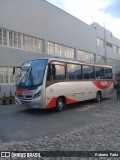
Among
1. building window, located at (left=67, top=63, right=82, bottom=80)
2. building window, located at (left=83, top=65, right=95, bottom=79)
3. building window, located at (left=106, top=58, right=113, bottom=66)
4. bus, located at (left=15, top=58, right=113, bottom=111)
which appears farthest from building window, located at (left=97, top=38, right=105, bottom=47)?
building window, located at (left=67, top=63, right=82, bottom=80)

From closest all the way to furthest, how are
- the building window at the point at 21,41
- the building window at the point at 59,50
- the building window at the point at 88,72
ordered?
1. the building window at the point at 88,72
2. the building window at the point at 21,41
3. the building window at the point at 59,50

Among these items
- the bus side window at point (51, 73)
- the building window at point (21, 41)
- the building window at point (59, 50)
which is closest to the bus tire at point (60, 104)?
the bus side window at point (51, 73)

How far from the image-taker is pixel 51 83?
12086 millimetres

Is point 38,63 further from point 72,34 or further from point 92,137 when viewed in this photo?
point 72,34

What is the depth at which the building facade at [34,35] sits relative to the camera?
19.9 metres

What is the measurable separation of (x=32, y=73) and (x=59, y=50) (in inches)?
603

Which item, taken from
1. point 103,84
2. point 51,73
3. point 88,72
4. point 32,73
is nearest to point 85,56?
point 103,84

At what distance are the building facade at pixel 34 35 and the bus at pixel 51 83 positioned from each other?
24.2 ft

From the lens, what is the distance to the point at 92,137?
7367mm

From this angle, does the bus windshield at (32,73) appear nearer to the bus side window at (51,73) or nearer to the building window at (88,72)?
the bus side window at (51,73)

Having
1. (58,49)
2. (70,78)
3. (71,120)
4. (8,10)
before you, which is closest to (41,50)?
(58,49)

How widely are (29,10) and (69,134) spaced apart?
1680 cm

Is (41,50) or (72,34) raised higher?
(72,34)

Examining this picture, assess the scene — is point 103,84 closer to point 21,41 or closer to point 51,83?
point 51,83
